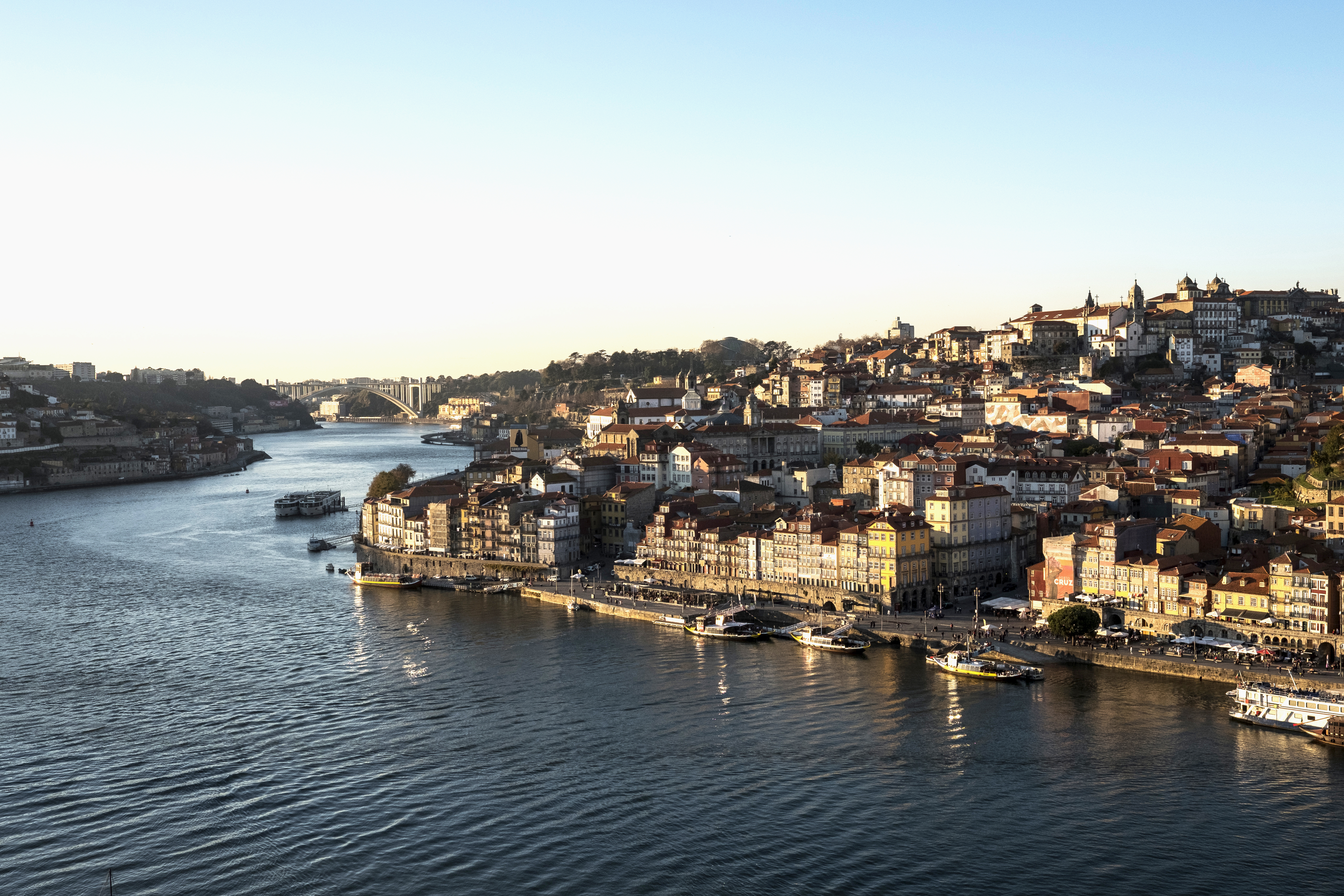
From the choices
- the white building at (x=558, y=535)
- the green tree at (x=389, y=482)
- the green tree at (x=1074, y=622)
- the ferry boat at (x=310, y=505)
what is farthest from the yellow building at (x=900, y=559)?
the ferry boat at (x=310, y=505)

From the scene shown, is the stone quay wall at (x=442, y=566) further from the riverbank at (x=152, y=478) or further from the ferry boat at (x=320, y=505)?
the riverbank at (x=152, y=478)

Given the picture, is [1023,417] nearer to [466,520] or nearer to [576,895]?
[466,520]

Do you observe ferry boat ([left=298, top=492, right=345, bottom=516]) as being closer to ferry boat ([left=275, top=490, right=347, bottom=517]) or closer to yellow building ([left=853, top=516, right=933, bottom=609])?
ferry boat ([left=275, top=490, right=347, bottom=517])

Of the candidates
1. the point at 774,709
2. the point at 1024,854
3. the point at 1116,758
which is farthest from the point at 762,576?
the point at 1024,854

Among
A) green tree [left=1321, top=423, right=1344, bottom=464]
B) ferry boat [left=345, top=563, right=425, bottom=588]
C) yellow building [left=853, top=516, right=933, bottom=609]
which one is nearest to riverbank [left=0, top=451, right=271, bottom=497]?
ferry boat [left=345, top=563, right=425, bottom=588]

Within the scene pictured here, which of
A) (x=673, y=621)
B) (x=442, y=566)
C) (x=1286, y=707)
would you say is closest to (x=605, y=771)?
(x=1286, y=707)

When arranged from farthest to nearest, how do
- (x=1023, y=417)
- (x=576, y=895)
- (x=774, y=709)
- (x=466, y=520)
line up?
(x=1023, y=417) < (x=466, y=520) < (x=774, y=709) < (x=576, y=895)

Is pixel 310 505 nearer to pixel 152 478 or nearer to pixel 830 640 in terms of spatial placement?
pixel 152 478
